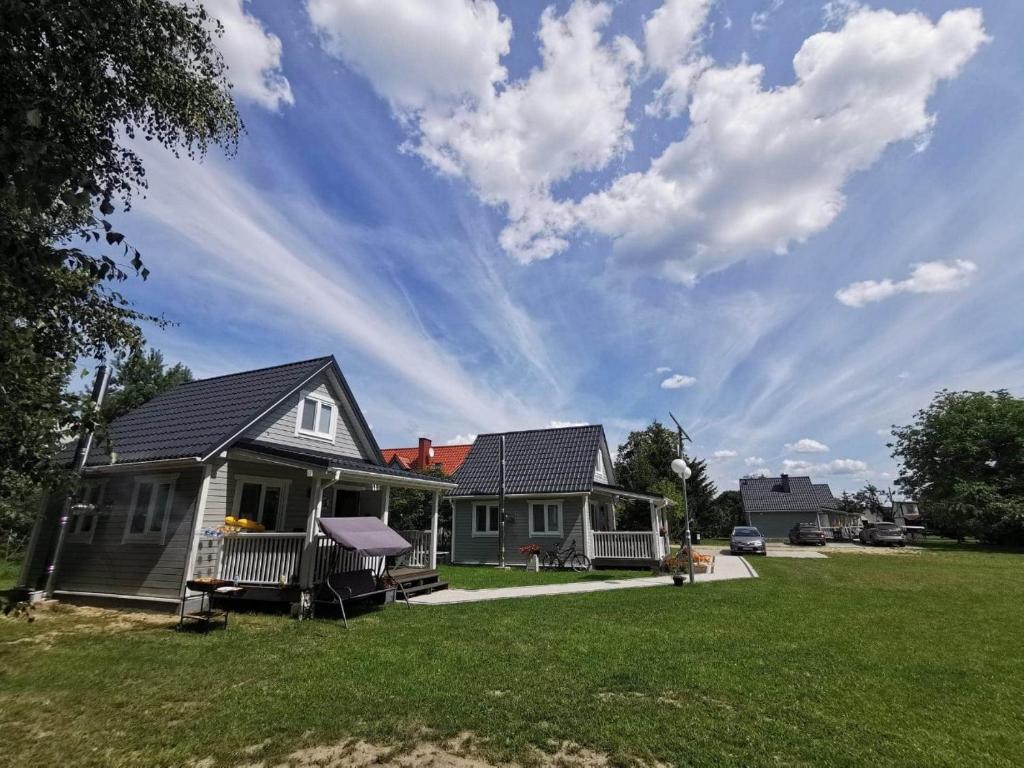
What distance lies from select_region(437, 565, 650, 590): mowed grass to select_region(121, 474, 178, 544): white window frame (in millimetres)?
7365

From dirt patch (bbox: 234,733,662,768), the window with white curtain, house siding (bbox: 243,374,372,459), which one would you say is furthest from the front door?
dirt patch (bbox: 234,733,662,768)

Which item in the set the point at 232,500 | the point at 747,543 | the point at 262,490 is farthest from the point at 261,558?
the point at 747,543

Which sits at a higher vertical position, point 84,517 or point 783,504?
point 783,504

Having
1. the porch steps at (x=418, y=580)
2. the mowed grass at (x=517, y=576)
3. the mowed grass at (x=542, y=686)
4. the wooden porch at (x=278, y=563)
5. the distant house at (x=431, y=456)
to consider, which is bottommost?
the mowed grass at (x=542, y=686)

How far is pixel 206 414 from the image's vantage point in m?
13.6

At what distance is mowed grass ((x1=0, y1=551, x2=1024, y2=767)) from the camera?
14.7 ft

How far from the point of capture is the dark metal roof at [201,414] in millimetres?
12000

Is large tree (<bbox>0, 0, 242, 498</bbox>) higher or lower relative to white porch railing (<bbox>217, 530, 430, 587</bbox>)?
higher

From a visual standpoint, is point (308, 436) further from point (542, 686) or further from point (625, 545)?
point (625, 545)

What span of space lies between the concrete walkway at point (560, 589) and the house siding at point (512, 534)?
4431 mm

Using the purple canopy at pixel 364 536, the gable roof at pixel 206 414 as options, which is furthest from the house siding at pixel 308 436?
the purple canopy at pixel 364 536

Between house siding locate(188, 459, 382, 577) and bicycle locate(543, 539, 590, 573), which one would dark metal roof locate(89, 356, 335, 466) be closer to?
house siding locate(188, 459, 382, 577)

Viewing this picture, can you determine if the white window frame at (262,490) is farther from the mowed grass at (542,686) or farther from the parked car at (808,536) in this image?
the parked car at (808,536)

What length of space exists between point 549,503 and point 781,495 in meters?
43.1
